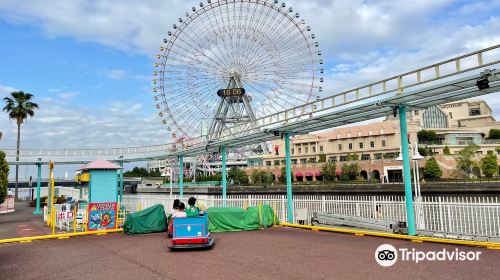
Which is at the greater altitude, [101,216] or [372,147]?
[372,147]

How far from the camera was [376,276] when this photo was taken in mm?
7879

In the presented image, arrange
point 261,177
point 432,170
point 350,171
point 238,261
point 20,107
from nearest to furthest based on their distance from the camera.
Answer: point 238,261, point 20,107, point 432,170, point 350,171, point 261,177

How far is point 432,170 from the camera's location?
6138 cm

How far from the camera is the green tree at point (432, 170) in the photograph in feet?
201

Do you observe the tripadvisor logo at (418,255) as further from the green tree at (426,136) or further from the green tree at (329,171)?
the green tree at (426,136)

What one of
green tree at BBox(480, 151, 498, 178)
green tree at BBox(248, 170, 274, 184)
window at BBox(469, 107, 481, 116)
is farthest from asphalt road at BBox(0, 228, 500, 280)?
window at BBox(469, 107, 481, 116)

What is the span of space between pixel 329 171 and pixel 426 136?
1106 inches

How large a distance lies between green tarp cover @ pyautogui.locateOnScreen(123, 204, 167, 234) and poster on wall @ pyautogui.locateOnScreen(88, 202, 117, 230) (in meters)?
1.74

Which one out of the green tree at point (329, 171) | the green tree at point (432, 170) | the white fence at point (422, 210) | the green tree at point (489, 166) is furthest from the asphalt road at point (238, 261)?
the green tree at point (329, 171)

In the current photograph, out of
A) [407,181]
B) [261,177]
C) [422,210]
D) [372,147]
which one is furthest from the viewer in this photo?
[372,147]

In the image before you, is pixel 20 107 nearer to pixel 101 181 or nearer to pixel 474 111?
pixel 101 181

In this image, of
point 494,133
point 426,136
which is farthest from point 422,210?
point 494,133

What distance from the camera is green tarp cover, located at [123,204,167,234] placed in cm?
1628

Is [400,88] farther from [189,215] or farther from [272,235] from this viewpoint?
[189,215]
